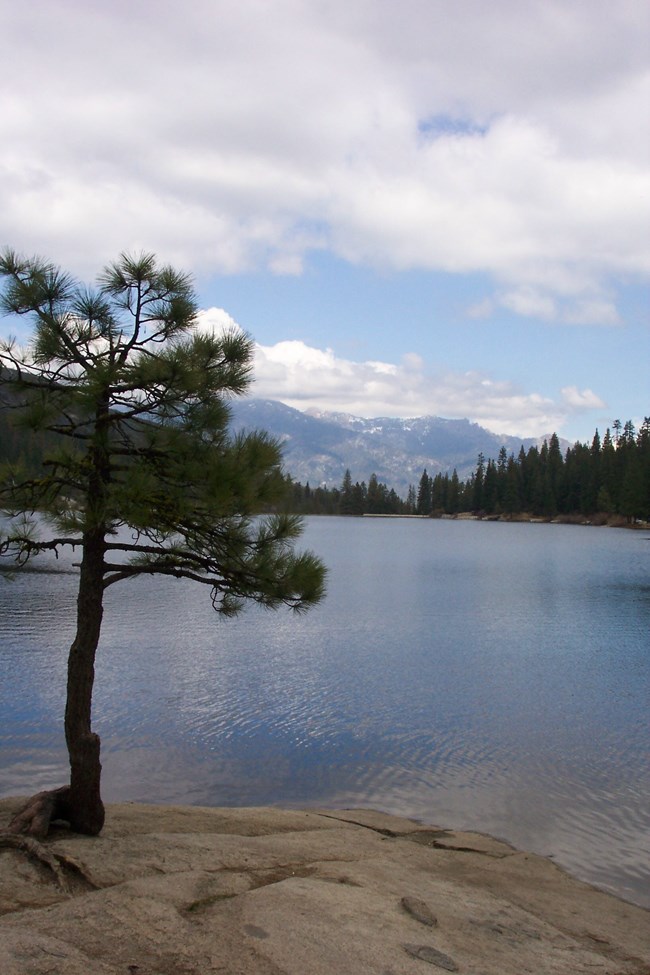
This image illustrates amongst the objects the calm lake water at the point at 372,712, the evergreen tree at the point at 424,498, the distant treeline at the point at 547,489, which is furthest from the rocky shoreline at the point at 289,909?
the evergreen tree at the point at 424,498

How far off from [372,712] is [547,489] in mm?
136995

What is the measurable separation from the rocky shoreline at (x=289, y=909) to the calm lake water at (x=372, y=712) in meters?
1.90

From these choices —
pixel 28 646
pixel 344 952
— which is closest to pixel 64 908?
pixel 344 952

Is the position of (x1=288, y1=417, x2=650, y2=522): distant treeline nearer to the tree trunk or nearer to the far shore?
the far shore

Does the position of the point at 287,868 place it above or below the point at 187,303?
below

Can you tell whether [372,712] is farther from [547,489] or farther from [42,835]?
[547,489]

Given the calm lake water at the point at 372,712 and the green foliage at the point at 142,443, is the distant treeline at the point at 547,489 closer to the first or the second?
the calm lake water at the point at 372,712

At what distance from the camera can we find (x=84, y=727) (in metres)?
7.24

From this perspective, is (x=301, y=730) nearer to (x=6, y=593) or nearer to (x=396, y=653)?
(x=396, y=653)

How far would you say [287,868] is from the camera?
23.3 ft

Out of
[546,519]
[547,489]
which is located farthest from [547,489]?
[546,519]

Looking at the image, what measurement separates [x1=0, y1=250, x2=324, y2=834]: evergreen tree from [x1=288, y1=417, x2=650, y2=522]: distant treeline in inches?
3915

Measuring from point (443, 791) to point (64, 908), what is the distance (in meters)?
7.69

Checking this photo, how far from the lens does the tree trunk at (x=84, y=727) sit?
281 inches
